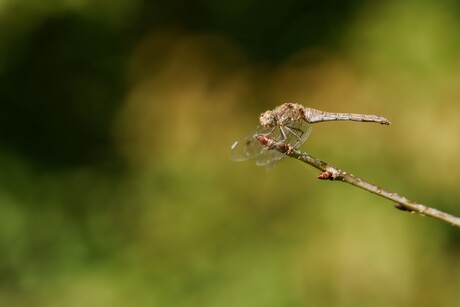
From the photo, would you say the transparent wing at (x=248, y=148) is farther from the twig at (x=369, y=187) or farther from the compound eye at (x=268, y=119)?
the twig at (x=369, y=187)

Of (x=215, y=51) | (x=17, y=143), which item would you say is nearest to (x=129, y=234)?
(x=17, y=143)

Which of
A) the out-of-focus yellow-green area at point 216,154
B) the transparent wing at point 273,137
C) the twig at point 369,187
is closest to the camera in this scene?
the twig at point 369,187

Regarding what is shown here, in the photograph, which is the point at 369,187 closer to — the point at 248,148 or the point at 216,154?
the point at 248,148

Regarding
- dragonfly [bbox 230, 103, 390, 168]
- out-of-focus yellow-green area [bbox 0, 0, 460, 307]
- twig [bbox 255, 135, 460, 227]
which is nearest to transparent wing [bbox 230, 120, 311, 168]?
dragonfly [bbox 230, 103, 390, 168]

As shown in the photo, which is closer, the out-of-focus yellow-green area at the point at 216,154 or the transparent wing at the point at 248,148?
the transparent wing at the point at 248,148

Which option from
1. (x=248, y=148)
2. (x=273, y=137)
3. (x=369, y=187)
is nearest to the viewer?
(x=369, y=187)

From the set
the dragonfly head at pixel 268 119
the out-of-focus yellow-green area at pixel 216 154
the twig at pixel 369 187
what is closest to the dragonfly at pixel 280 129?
the dragonfly head at pixel 268 119

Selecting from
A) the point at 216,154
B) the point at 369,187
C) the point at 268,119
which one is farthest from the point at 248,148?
the point at 216,154
